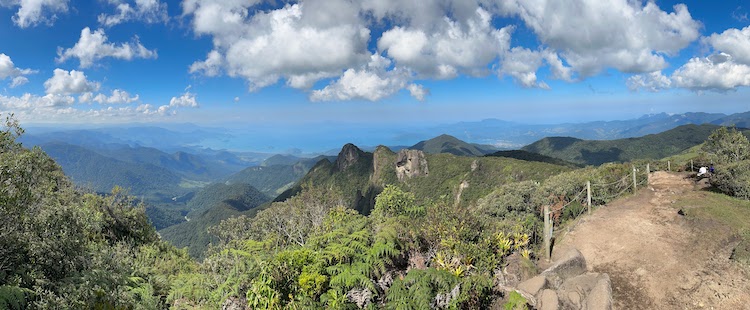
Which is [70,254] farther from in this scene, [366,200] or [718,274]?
[366,200]

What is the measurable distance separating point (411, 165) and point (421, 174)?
6.05 m

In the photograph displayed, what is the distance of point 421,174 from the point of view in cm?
13838

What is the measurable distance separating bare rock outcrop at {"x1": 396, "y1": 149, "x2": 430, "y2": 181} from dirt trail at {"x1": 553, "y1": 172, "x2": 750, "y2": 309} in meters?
125

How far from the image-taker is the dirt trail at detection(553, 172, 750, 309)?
7.73 metres

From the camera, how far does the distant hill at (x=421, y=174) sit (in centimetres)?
10494

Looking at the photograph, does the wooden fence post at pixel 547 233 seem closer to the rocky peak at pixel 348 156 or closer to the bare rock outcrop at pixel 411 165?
the bare rock outcrop at pixel 411 165

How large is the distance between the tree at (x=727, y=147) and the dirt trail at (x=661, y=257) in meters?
14.6

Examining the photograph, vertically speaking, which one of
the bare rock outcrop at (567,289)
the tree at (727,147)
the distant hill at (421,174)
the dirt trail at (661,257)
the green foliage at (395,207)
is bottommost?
the distant hill at (421,174)

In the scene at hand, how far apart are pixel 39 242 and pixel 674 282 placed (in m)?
13.6

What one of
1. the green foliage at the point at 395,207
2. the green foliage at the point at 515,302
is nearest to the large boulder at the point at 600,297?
the green foliage at the point at 515,302

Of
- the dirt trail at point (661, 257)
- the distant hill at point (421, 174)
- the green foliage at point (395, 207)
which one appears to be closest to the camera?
the dirt trail at point (661, 257)

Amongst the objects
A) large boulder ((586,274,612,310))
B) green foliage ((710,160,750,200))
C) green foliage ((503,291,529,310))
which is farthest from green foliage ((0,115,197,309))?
green foliage ((710,160,750,200))

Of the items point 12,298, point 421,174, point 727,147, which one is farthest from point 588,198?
point 421,174

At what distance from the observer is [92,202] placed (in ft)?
70.2
